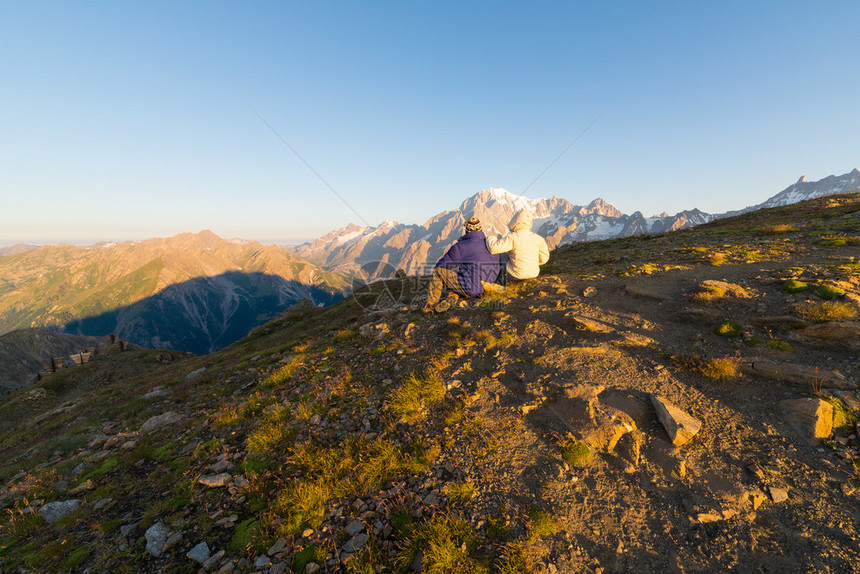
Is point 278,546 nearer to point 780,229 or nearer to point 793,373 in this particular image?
point 793,373

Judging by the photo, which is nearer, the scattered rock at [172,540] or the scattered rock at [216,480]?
the scattered rock at [172,540]

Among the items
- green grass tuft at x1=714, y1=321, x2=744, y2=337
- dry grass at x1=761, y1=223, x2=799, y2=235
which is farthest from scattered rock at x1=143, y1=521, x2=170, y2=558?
dry grass at x1=761, y1=223, x2=799, y2=235

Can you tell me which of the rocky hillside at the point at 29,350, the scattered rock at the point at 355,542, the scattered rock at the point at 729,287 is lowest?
the rocky hillside at the point at 29,350

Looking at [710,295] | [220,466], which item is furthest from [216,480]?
[710,295]

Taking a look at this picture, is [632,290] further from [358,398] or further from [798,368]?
[358,398]

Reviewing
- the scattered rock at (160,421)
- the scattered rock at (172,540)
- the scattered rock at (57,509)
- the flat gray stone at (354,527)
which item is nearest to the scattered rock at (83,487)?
the scattered rock at (57,509)

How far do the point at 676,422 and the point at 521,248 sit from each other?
8.93m

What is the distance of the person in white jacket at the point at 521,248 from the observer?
43.0 ft

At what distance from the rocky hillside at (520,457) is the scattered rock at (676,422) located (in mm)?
50

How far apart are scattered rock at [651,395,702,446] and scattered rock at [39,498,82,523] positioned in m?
13.1

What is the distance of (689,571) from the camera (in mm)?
4066

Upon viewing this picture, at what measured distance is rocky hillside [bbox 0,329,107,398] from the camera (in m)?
53.4

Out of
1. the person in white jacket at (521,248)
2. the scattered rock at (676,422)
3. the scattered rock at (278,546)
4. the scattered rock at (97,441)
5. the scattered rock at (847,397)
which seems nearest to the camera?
the scattered rock at (278,546)

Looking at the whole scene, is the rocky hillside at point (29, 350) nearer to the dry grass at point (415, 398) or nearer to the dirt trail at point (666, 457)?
the dry grass at point (415, 398)
